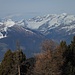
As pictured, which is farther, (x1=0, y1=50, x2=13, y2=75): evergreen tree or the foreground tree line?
(x1=0, y1=50, x2=13, y2=75): evergreen tree

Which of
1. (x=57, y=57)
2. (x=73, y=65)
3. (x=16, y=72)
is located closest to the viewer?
(x=16, y=72)

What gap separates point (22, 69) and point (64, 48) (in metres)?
8.80

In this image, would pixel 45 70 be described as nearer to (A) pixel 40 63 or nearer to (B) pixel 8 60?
(A) pixel 40 63

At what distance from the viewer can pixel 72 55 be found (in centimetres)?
6091

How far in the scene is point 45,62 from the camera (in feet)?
163

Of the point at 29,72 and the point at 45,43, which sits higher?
the point at 45,43

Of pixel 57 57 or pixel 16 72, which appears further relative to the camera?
pixel 57 57

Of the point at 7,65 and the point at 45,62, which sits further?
the point at 7,65

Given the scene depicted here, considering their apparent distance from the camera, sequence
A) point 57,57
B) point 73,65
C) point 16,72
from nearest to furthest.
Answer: point 16,72 < point 57,57 < point 73,65

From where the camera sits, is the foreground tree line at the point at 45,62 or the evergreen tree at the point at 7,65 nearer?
the foreground tree line at the point at 45,62

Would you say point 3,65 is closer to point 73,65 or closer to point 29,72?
point 29,72

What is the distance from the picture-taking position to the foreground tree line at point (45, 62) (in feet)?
162

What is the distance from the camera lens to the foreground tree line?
162 feet

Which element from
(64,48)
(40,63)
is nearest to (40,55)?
(40,63)
